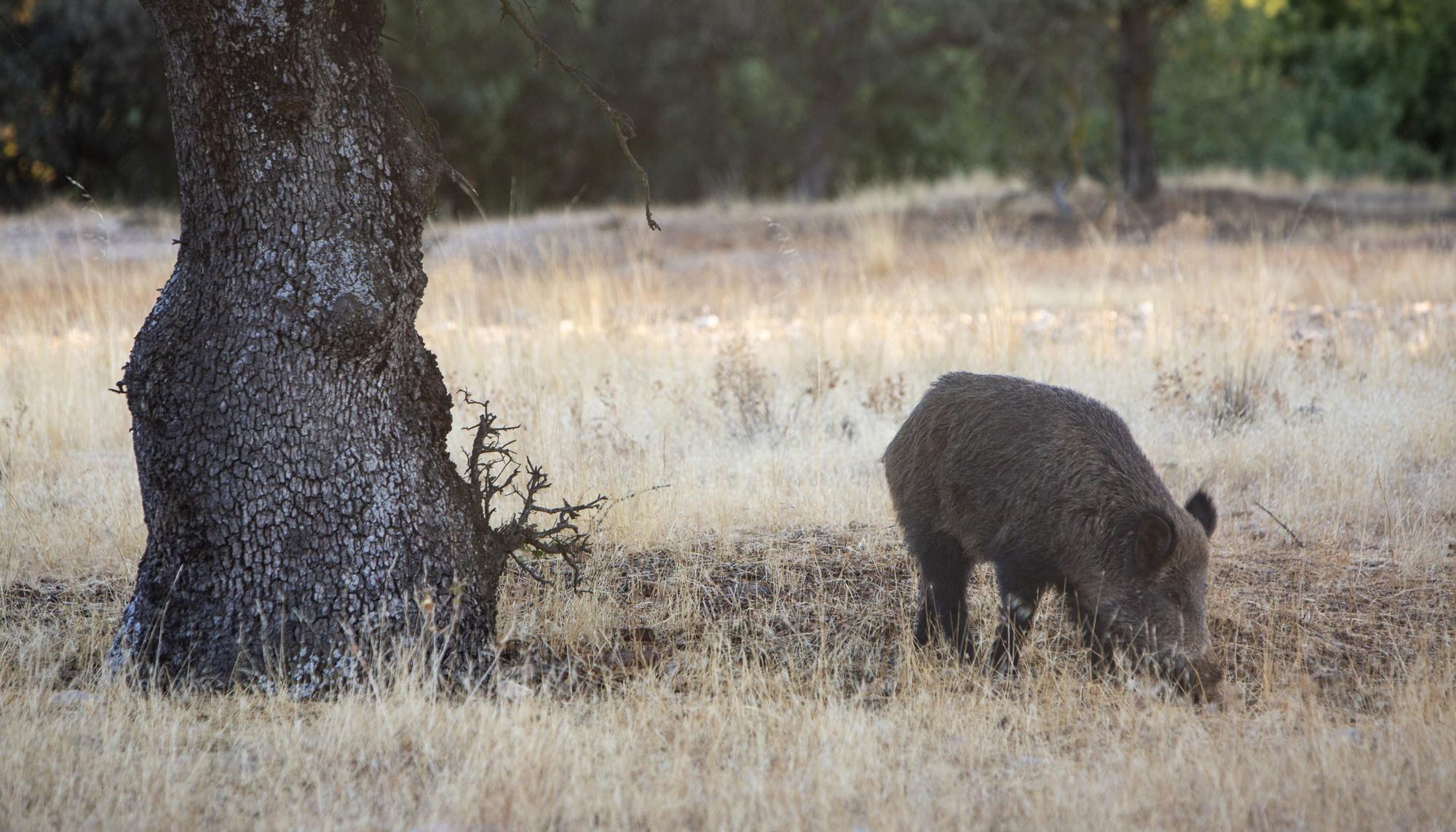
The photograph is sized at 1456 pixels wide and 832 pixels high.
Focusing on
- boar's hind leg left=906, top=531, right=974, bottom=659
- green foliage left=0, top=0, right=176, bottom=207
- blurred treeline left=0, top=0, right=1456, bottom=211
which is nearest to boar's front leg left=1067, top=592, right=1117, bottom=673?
boar's hind leg left=906, top=531, right=974, bottom=659

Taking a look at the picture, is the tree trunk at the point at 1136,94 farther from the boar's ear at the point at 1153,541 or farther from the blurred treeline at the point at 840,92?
the boar's ear at the point at 1153,541

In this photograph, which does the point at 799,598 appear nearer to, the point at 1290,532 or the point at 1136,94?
the point at 1290,532

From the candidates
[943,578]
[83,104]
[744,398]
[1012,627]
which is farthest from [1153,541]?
[83,104]

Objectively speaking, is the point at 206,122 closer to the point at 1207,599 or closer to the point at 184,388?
the point at 184,388

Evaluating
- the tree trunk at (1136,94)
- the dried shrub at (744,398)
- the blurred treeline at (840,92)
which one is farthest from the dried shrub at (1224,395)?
the tree trunk at (1136,94)

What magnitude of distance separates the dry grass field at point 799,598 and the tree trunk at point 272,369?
11.5 inches

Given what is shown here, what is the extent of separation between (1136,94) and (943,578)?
17.2 m

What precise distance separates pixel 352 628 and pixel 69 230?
16923 mm

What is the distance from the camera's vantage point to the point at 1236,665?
4836mm

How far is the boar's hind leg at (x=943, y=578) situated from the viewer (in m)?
4.93

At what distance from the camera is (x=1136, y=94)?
2028 cm

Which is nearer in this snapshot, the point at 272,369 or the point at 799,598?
the point at 272,369

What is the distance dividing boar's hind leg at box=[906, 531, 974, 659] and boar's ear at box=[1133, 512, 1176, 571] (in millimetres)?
732

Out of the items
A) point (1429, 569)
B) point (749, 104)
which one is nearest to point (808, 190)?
point (749, 104)
